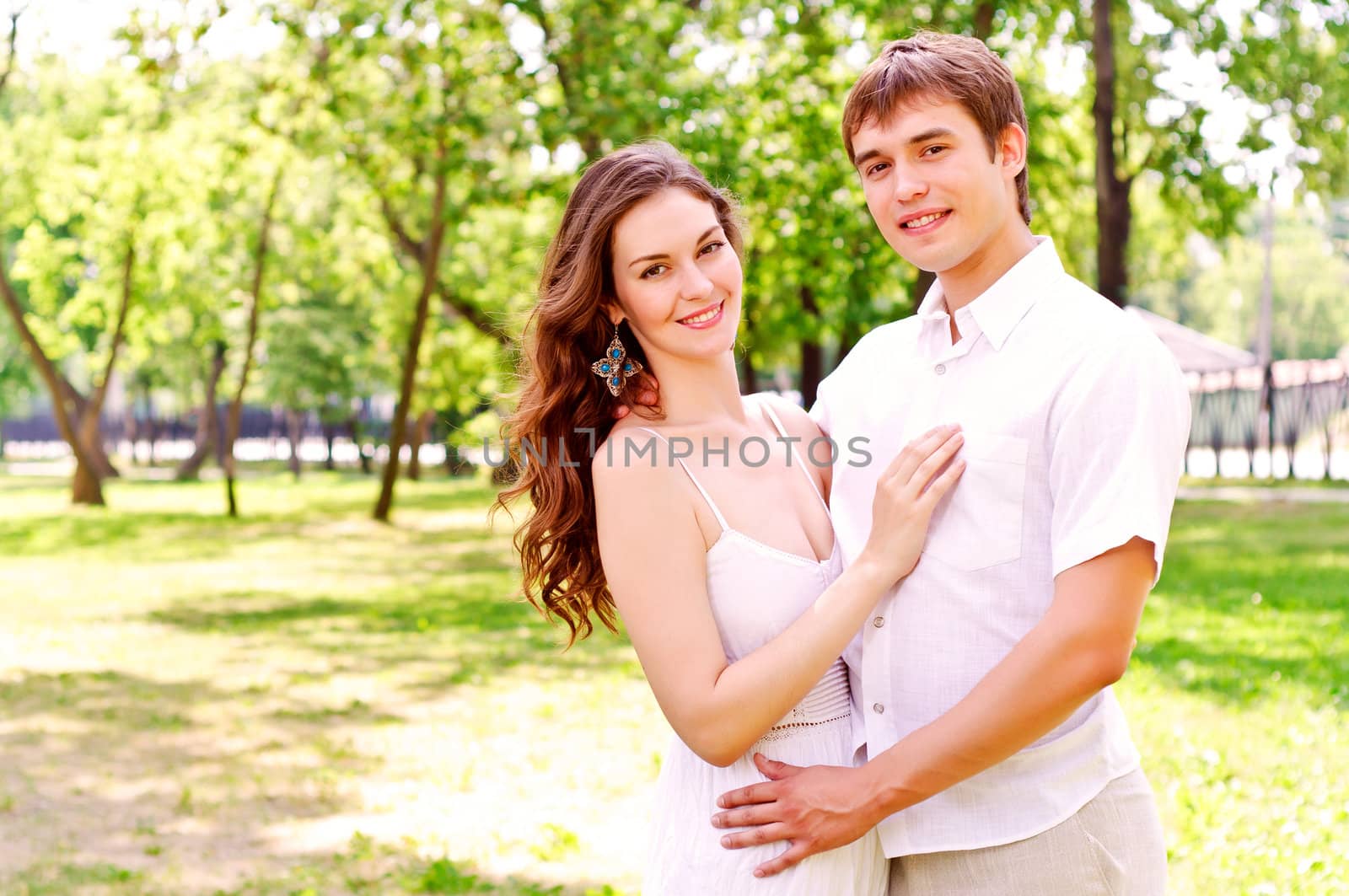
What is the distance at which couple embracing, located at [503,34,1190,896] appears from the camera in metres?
2.17

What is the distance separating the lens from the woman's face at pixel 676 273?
2.82 m

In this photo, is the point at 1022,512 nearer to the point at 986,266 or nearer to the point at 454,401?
the point at 986,266

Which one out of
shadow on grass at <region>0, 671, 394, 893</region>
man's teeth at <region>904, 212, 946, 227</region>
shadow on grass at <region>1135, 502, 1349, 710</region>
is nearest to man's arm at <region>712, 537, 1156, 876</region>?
man's teeth at <region>904, 212, 946, 227</region>

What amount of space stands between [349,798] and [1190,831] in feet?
14.9

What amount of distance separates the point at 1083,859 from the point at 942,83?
1.48 metres

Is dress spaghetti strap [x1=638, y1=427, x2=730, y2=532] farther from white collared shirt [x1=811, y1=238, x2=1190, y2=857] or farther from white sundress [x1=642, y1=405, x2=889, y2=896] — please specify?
white collared shirt [x1=811, y1=238, x2=1190, y2=857]

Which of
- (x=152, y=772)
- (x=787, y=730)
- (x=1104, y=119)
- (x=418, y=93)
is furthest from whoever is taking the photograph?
(x=418, y=93)

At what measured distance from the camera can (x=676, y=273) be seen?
283 cm

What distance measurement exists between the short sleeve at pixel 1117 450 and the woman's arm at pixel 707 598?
0.73 feet

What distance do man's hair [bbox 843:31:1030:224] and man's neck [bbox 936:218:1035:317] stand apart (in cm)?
18

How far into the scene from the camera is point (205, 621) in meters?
13.4

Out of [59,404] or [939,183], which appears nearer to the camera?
[939,183]

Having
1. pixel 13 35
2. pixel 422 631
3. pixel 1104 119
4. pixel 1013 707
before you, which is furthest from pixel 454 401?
pixel 1013 707

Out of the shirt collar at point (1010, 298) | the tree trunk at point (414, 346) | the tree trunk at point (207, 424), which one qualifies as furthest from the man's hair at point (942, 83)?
the tree trunk at point (207, 424)
